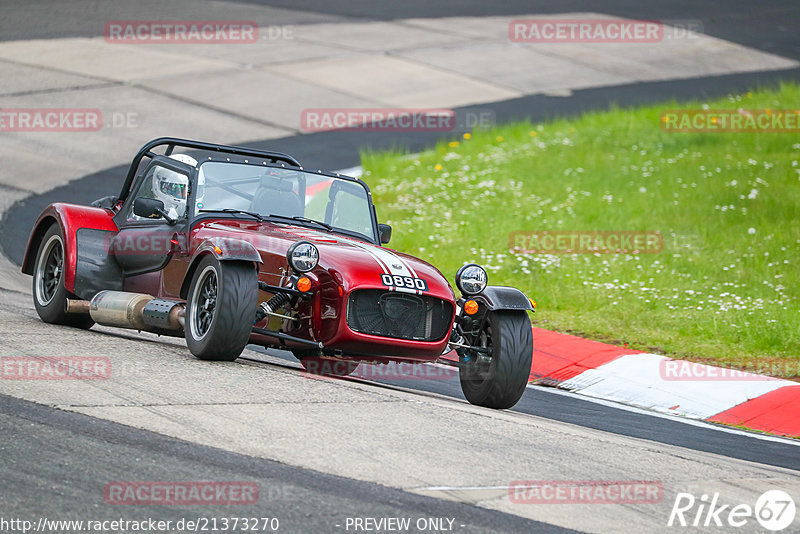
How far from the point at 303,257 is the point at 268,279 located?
0.53 meters

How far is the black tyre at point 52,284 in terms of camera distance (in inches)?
374

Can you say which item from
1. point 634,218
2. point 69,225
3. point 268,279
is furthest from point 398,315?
point 634,218

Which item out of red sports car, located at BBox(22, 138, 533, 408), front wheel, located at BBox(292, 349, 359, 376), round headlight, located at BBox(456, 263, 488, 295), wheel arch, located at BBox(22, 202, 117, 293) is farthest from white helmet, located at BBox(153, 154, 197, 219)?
round headlight, located at BBox(456, 263, 488, 295)

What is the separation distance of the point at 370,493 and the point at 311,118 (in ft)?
55.1

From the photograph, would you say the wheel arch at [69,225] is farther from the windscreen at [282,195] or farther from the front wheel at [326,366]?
the front wheel at [326,366]

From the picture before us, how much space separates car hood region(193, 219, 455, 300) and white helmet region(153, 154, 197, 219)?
1.45 feet

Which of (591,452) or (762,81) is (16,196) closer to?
(591,452)

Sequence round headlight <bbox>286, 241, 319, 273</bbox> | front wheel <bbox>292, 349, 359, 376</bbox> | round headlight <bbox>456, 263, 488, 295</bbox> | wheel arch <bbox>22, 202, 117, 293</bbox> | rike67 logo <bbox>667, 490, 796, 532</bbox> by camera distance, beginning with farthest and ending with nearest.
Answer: wheel arch <bbox>22, 202, 117, 293</bbox> → front wheel <bbox>292, 349, 359, 376</bbox> → round headlight <bbox>456, 263, 488, 295</bbox> → round headlight <bbox>286, 241, 319, 273</bbox> → rike67 logo <bbox>667, 490, 796, 532</bbox>

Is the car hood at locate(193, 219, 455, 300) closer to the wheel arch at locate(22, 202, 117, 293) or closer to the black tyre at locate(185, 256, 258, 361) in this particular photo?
the black tyre at locate(185, 256, 258, 361)

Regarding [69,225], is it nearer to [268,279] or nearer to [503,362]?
[268,279]

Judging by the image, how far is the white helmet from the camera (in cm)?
909

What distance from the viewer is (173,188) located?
9.38 meters

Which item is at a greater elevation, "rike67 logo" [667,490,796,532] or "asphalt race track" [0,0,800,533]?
"asphalt race track" [0,0,800,533]

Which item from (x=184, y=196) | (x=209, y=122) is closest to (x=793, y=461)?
(x=184, y=196)
